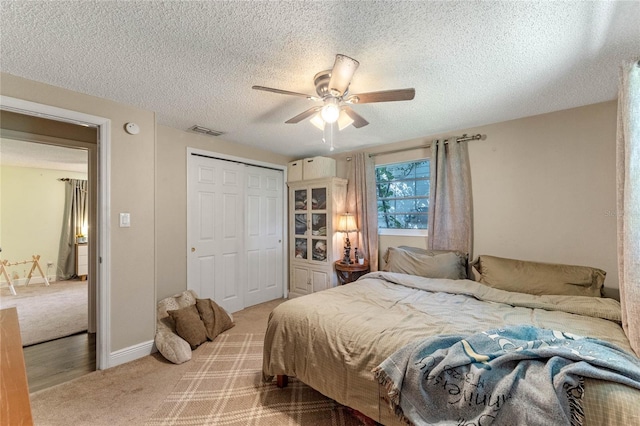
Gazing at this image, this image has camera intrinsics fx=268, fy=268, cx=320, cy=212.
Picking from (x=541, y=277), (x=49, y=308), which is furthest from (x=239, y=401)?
(x=49, y=308)

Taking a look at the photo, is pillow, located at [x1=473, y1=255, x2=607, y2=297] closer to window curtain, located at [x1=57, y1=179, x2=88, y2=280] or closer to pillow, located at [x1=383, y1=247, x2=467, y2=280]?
pillow, located at [x1=383, y1=247, x2=467, y2=280]

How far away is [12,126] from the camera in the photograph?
8.41ft

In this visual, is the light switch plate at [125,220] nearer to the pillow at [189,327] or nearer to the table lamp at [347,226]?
the pillow at [189,327]

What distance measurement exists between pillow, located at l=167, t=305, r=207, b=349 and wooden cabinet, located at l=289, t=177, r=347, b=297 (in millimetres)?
1663

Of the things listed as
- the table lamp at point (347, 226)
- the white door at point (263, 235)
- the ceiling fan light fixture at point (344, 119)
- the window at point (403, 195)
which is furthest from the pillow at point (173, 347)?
the window at point (403, 195)

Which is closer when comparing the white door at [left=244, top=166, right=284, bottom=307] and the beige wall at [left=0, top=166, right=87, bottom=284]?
the white door at [left=244, top=166, right=284, bottom=307]

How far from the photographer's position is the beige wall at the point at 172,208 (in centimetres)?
303

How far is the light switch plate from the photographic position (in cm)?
241

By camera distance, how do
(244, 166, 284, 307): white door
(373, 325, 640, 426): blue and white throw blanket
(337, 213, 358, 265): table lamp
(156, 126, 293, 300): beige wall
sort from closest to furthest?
1. (373, 325, 640, 426): blue and white throw blanket
2. (156, 126, 293, 300): beige wall
3. (337, 213, 358, 265): table lamp
4. (244, 166, 284, 307): white door

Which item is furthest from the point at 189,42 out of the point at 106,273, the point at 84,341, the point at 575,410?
the point at 84,341

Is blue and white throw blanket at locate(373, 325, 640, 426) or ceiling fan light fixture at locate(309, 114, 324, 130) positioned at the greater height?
ceiling fan light fixture at locate(309, 114, 324, 130)

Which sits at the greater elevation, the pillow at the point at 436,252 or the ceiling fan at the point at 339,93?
the ceiling fan at the point at 339,93

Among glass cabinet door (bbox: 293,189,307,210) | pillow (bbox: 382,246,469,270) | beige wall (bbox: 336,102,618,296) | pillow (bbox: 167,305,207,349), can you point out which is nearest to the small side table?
pillow (bbox: 382,246,469,270)

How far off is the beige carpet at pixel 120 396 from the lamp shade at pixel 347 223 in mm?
2093
